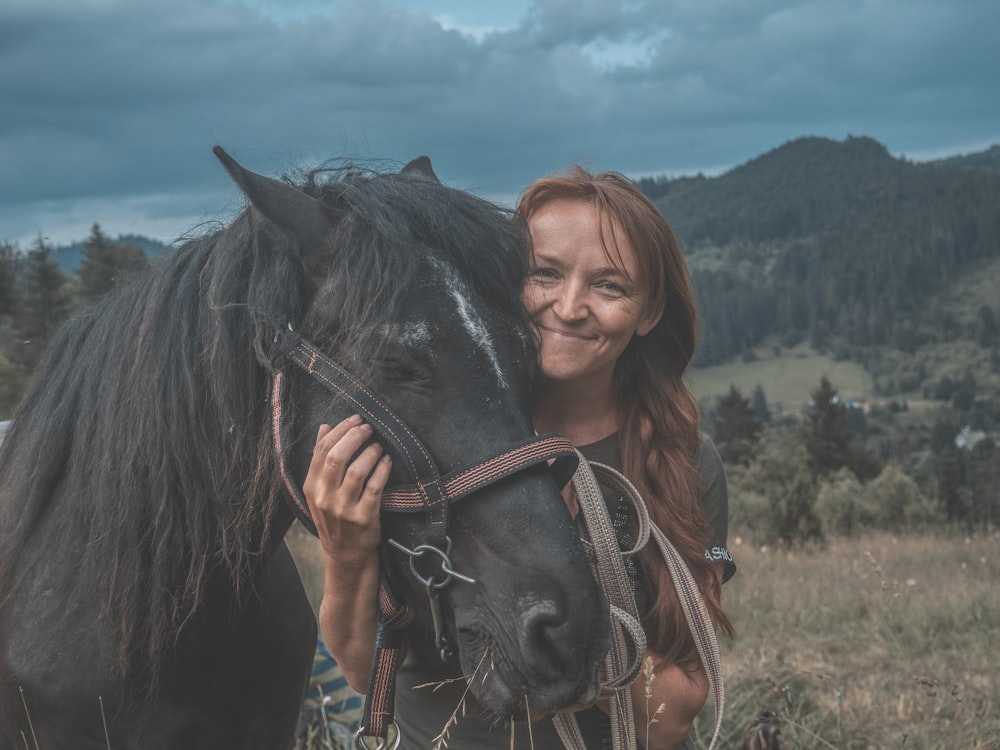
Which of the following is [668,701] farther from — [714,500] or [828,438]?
[828,438]

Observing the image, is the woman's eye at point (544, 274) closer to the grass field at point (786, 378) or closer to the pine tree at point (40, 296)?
the pine tree at point (40, 296)

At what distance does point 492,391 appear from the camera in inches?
85.9

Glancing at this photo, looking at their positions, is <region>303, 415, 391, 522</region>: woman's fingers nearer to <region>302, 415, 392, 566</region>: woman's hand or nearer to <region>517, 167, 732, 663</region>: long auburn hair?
<region>302, 415, 392, 566</region>: woman's hand

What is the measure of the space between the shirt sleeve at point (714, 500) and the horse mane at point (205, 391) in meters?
1.14

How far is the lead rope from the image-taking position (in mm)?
2607

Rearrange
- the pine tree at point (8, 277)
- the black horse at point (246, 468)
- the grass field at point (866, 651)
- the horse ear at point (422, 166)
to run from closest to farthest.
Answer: the black horse at point (246, 468), the horse ear at point (422, 166), the grass field at point (866, 651), the pine tree at point (8, 277)

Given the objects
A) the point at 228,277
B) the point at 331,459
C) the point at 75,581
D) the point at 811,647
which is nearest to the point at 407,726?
the point at 75,581

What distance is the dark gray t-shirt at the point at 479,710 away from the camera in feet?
9.77

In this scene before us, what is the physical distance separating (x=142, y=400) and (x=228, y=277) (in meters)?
0.40

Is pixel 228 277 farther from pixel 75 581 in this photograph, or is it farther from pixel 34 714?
pixel 34 714

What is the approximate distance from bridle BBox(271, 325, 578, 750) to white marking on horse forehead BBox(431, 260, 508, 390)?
0.21m

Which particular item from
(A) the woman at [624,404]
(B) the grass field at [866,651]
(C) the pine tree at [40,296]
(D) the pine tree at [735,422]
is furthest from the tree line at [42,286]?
(D) the pine tree at [735,422]

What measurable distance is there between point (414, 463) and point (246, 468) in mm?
545

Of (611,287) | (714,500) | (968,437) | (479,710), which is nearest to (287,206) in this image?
(611,287)
